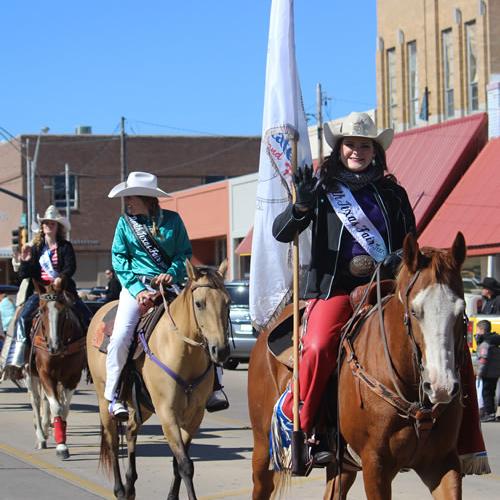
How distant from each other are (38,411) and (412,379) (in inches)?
313

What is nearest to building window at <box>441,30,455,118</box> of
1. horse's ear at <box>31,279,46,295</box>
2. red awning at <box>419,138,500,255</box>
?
red awning at <box>419,138,500,255</box>

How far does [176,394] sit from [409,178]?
2568cm

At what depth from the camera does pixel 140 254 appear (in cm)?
981

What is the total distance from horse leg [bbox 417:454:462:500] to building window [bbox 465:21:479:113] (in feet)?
94.8

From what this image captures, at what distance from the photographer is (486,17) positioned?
1302 inches

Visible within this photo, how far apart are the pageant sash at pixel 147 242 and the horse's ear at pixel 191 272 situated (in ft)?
1.81

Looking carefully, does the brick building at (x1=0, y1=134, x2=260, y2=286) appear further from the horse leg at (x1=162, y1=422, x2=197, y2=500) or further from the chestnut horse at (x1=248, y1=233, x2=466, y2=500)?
the chestnut horse at (x1=248, y1=233, x2=466, y2=500)

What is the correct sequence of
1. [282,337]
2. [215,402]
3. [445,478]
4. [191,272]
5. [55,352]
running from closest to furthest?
[445,478], [282,337], [191,272], [215,402], [55,352]

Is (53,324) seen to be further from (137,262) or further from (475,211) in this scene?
(475,211)

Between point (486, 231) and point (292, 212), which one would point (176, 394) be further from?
point (486, 231)

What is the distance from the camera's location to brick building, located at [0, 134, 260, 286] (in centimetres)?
6675

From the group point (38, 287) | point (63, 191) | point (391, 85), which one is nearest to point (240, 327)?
point (38, 287)

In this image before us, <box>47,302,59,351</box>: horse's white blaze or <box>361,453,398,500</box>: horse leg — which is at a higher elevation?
<box>47,302,59,351</box>: horse's white blaze

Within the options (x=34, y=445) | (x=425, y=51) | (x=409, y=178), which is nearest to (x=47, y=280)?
(x=34, y=445)
